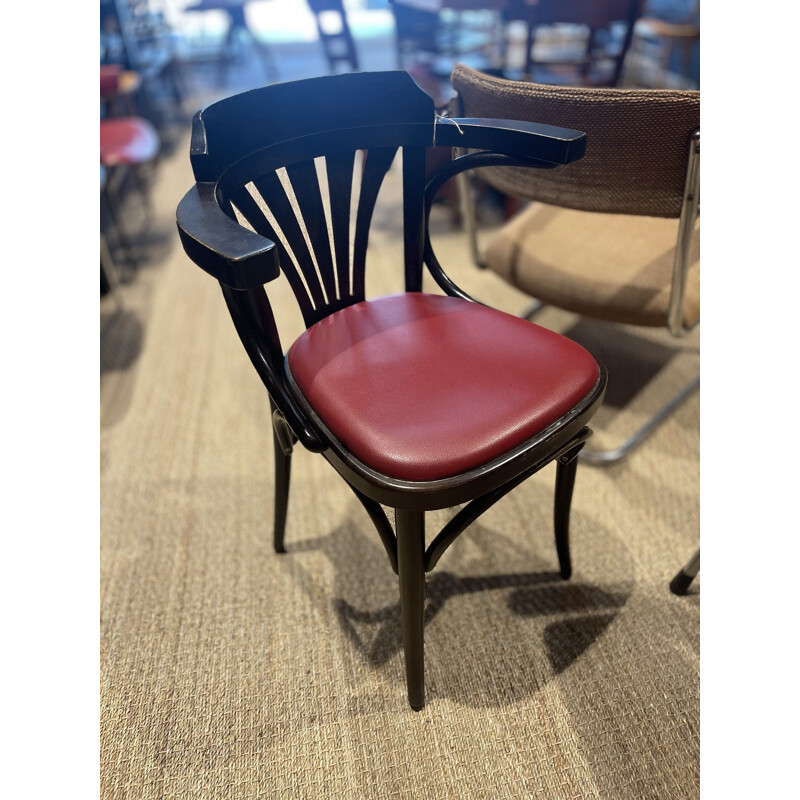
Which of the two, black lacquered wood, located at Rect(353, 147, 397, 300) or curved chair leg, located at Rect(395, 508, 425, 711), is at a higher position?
black lacquered wood, located at Rect(353, 147, 397, 300)

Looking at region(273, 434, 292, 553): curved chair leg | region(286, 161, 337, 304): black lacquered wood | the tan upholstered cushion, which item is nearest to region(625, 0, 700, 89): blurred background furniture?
the tan upholstered cushion

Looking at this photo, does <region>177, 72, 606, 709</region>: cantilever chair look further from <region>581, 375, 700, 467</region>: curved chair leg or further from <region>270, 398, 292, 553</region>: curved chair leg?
<region>581, 375, 700, 467</region>: curved chair leg

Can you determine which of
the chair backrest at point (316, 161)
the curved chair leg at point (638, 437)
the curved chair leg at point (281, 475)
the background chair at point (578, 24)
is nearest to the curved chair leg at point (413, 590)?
the curved chair leg at point (281, 475)

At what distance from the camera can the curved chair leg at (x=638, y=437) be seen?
1485mm

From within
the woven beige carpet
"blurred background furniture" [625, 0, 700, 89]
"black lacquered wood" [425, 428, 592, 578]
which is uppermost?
"blurred background furniture" [625, 0, 700, 89]

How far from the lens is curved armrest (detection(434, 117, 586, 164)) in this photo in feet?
2.90

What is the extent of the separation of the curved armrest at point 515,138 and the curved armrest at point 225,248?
0.43m

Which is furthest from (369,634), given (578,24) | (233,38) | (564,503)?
(233,38)

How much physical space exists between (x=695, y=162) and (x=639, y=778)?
3.47ft

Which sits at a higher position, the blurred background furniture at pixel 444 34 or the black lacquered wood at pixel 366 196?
the blurred background furniture at pixel 444 34

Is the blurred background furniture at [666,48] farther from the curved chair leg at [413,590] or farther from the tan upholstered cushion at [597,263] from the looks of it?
the curved chair leg at [413,590]

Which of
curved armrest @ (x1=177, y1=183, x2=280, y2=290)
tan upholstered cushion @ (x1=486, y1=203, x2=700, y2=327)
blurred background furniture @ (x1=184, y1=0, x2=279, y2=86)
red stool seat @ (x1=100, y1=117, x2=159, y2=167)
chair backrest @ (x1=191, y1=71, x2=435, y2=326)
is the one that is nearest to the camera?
curved armrest @ (x1=177, y1=183, x2=280, y2=290)

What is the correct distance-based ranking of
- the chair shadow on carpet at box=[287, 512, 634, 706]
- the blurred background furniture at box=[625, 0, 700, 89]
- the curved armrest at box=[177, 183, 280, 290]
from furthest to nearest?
the blurred background furniture at box=[625, 0, 700, 89] < the chair shadow on carpet at box=[287, 512, 634, 706] < the curved armrest at box=[177, 183, 280, 290]

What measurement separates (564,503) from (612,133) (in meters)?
0.70
